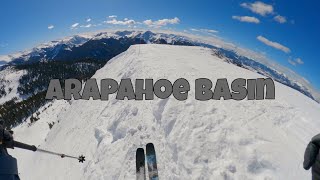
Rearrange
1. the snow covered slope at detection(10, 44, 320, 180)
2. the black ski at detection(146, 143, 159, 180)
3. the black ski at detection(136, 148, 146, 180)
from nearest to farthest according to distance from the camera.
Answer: the black ski at detection(146, 143, 159, 180) < the black ski at detection(136, 148, 146, 180) < the snow covered slope at detection(10, 44, 320, 180)

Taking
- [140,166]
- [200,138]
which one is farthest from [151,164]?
[200,138]

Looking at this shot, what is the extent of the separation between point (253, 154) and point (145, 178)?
412 cm

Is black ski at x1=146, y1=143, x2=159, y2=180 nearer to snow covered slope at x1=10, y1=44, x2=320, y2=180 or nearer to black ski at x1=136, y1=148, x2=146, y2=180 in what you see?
black ski at x1=136, y1=148, x2=146, y2=180

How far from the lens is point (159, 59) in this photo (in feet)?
103

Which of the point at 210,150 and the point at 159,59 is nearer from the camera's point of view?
the point at 210,150

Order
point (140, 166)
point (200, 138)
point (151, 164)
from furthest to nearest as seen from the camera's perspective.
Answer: point (200, 138) → point (140, 166) → point (151, 164)

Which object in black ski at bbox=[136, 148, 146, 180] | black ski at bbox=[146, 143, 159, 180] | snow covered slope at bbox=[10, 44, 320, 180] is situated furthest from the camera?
snow covered slope at bbox=[10, 44, 320, 180]

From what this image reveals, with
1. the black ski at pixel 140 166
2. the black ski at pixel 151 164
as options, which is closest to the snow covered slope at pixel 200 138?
the black ski at pixel 151 164

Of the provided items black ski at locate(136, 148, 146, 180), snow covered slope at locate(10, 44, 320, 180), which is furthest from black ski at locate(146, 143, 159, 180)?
snow covered slope at locate(10, 44, 320, 180)

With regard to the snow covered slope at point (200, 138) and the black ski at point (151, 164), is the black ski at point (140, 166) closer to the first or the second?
the black ski at point (151, 164)

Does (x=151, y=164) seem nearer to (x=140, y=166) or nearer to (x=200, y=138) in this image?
(x=140, y=166)

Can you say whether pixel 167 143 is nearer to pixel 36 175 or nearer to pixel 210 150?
pixel 210 150

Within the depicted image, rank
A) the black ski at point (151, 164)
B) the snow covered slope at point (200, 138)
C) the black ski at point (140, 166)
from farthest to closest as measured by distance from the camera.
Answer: the snow covered slope at point (200, 138), the black ski at point (140, 166), the black ski at point (151, 164)

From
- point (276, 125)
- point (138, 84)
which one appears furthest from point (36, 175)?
point (276, 125)
